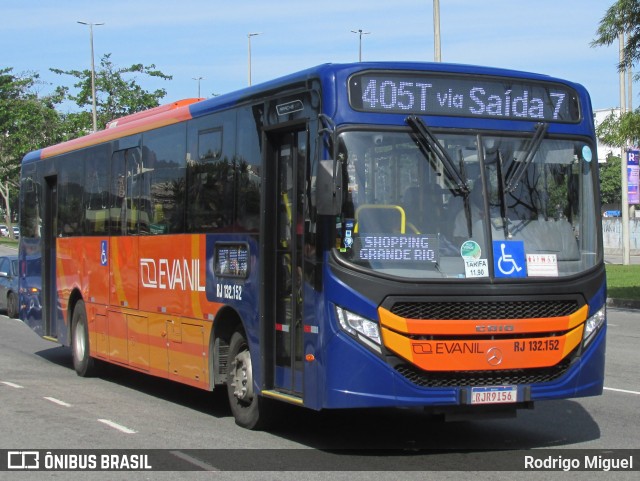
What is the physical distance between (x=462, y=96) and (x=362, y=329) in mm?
2171

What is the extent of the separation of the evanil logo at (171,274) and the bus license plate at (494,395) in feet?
11.7

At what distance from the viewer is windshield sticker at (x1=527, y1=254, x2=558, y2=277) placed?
8.57 m

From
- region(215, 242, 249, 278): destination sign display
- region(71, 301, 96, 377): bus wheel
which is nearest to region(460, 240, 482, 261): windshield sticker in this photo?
region(215, 242, 249, 278): destination sign display

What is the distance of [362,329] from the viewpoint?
8211 mm

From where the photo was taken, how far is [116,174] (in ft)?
44.9

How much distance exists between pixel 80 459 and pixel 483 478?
3282mm

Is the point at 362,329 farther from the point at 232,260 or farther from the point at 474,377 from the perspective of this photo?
the point at 232,260

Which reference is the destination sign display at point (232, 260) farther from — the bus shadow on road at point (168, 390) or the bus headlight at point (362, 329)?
the bus headlight at point (362, 329)

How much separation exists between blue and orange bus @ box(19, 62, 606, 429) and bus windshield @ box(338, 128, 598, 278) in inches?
0.5

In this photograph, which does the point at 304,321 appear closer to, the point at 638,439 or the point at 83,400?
the point at 638,439

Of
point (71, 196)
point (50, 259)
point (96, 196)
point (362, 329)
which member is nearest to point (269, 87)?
point (362, 329)

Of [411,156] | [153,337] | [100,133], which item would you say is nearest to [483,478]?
[411,156]

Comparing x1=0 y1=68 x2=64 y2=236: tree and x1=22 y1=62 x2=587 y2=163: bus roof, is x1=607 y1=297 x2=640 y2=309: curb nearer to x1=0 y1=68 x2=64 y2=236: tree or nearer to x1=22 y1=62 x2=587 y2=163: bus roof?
x1=22 y1=62 x2=587 y2=163: bus roof

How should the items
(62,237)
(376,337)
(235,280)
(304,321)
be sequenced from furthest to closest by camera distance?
(62,237), (235,280), (304,321), (376,337)
